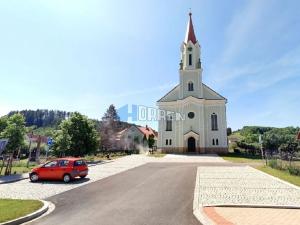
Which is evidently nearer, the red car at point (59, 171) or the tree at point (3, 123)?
the red car at point (59, 171)

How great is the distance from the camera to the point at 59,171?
A: 1645 cm

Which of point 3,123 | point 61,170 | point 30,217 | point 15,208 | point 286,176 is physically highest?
point 3,123

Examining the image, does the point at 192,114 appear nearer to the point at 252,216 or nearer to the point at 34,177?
the point at 34,177

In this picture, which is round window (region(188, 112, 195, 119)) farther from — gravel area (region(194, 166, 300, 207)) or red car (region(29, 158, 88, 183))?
red car (region(29, 158, 88, 183))

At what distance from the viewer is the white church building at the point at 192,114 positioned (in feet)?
158

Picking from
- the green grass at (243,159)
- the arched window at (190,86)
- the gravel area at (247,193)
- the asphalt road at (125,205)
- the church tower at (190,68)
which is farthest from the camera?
the arched window at (190,86)

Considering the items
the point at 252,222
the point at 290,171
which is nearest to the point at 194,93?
the point at 290,171

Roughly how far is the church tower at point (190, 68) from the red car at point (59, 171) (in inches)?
1386

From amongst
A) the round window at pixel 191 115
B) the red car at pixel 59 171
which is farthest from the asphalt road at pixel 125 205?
the round window at pixel 191 115

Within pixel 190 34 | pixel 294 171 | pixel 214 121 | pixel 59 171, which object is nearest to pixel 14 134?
pixel 59 171

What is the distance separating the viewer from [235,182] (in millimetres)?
15438

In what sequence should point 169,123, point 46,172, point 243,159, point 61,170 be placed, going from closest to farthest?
1. point 61,170
2. point 46,172
3. point 243,159
4. point 169,123

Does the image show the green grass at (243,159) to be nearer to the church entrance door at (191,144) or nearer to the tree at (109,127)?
the church entrance door at (191,144)

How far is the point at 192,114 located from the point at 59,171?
114 feet
